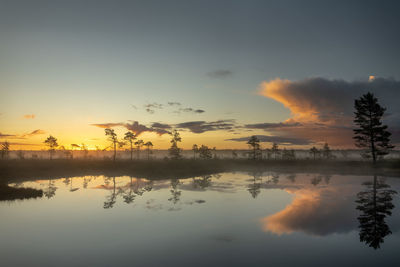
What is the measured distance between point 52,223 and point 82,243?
225 inches

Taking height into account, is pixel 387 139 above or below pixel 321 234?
above

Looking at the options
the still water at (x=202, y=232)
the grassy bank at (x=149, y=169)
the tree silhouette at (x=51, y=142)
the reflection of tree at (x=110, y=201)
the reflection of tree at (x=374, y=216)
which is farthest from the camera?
the tree silhouette at (x=51, y=142)

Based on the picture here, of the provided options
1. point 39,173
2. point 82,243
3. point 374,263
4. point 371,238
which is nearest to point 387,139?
point 371,238

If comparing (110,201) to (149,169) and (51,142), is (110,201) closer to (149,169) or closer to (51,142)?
(149,169)

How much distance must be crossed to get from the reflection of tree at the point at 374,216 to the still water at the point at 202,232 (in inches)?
2.1

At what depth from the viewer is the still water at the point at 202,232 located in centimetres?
1134

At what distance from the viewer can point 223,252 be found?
12031 mm

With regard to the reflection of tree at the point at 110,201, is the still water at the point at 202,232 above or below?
above

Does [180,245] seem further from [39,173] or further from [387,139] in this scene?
[387,139]

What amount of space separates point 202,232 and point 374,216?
1232cm

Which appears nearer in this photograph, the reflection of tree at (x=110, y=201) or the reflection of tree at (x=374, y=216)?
the reflection of tree at (x=374, y=216)

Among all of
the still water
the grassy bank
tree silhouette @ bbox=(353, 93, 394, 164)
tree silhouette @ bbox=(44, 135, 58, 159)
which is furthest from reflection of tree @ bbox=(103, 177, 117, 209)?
tree silhouette @ bbox=(44, 135, 58, 159)

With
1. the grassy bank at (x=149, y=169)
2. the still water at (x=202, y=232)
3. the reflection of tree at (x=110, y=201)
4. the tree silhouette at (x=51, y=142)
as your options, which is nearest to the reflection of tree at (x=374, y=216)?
the still water at (x=202, y=232)

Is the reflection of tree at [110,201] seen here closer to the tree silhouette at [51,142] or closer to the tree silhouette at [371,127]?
the tree silhouette at [371,127]
